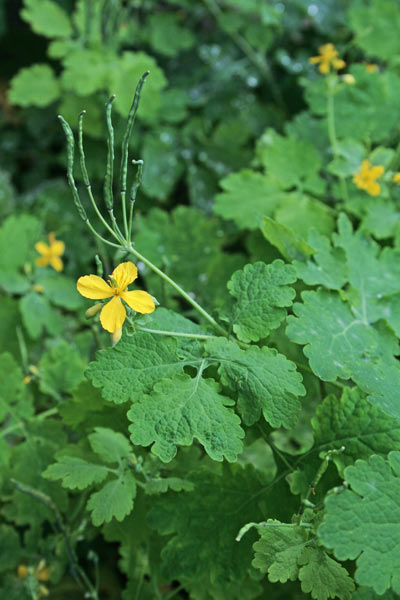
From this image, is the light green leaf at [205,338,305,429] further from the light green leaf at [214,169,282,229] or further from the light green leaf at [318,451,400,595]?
the light green leaf at [214,169,282,229]

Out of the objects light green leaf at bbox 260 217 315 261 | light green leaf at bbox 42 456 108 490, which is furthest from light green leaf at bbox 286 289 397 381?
light green leaf at bbox 42 456 108 490

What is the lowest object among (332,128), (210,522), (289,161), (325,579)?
(210,522)

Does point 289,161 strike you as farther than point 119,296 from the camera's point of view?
Yes

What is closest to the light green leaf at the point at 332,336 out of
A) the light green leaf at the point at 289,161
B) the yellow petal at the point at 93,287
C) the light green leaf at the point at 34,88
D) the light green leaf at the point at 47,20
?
the yellow petal at the point at 93,287

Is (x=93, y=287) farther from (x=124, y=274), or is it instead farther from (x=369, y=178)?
(x=369, y=178)

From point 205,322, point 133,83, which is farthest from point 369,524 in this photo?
point 133,83

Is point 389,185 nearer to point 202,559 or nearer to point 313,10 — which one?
point 313,10

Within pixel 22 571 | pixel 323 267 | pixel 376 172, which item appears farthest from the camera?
pixel 376 172

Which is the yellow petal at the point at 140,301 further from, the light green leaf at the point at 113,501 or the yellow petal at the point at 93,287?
the light green leaf at the point at 113,501

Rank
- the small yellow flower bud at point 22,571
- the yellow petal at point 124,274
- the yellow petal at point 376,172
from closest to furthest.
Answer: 1. the yellow petal at point 124,274
2. the small yellow flower bud at point 22,571
3. the yellow petal at point 376,172
